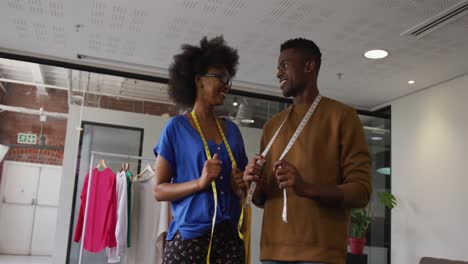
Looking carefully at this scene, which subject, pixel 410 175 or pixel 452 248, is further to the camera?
pixel 410 175

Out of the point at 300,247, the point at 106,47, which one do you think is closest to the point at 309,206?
the point at 300,247

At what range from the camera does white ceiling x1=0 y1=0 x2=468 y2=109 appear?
11.1 feet

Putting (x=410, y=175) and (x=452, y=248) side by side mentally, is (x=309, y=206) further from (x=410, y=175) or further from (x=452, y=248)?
(x=410, y=175)

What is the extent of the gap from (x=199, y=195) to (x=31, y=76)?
4743 millimetres

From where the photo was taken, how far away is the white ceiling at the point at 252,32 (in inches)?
133

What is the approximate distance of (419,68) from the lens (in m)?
4.46

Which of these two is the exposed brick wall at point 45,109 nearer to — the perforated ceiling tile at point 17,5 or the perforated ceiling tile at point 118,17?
the perforated ceiling tile at point 118,17

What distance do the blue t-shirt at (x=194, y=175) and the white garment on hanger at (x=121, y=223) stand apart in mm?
2884

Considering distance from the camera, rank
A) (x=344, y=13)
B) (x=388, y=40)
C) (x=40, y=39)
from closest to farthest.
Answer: (x=344, y=13) < (x=388, y=40) < (x=40, y=39)

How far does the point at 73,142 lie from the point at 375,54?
3.10 meters

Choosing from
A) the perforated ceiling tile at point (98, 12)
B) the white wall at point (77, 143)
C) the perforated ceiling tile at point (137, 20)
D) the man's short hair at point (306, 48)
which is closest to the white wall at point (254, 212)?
the white wall at point (77, 143)

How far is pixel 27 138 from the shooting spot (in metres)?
9.66

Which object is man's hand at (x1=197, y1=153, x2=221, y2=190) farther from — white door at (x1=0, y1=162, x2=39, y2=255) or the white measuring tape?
white door at (x1=0, y1=162, x2=39, y2=255)

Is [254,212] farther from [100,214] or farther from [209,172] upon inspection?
[209,172]
